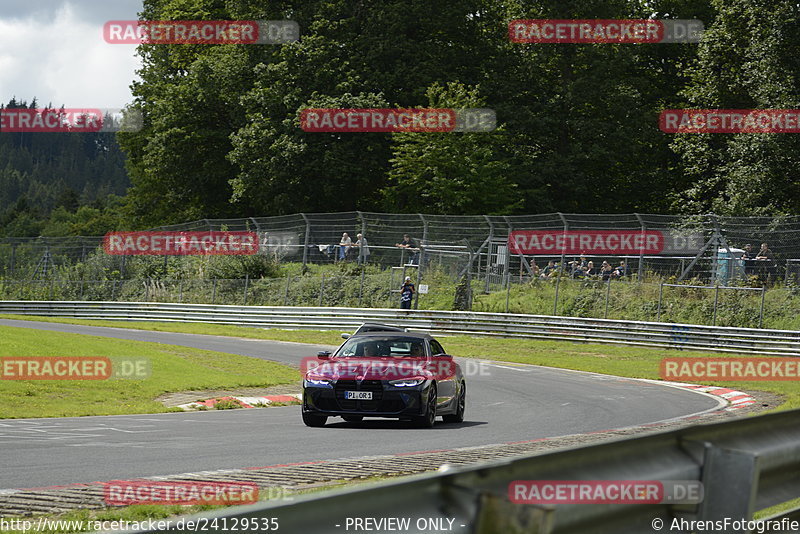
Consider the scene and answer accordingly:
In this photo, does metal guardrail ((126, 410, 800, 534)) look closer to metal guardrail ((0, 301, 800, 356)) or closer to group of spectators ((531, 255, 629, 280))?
metal guardrail ((0, 301, 800, 356))

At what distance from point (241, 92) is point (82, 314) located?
16878mm

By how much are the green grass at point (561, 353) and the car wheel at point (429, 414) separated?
399 inches

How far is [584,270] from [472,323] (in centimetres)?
424

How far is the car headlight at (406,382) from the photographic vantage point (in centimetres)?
1425

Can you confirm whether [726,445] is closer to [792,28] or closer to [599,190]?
[792,28]

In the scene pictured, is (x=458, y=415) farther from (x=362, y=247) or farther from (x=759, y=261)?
(x=362, y=247)

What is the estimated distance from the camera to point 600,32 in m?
52.3

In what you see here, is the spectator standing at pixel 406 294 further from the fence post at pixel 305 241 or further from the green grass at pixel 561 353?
the fence post at pixel 305 241

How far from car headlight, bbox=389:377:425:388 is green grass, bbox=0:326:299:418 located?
431 cm

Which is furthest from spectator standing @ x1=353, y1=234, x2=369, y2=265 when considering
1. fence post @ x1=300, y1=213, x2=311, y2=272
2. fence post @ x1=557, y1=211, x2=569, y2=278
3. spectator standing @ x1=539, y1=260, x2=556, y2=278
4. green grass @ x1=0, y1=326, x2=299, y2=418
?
green grass @ x1=0, y1=326, x2=299, y2=418

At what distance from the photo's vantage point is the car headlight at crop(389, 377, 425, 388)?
1425 centimetres

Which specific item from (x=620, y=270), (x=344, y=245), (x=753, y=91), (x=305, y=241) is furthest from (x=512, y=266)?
(x=753, y=91)

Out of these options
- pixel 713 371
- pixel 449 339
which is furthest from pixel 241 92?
pixel 713 371

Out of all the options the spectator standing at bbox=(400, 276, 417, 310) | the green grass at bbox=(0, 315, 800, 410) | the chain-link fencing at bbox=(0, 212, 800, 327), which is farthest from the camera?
the spectator standing at bbox=(400, 276, 417, 310)
